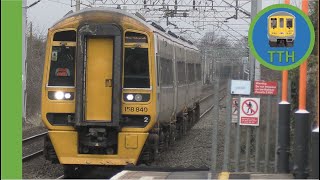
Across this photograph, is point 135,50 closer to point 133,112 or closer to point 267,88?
point 133,112

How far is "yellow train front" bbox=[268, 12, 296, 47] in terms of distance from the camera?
26.6 feet

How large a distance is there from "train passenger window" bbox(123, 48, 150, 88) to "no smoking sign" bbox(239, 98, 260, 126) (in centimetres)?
322

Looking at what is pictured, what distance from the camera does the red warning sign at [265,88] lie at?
29.1ft

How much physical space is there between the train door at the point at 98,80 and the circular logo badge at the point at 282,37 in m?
3.84

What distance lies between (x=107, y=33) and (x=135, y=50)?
0.69 m

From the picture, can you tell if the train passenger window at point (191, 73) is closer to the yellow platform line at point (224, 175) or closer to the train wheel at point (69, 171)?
the train wheel at point (69, 171)

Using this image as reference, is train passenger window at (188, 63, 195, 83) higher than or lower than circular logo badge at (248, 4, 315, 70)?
lower

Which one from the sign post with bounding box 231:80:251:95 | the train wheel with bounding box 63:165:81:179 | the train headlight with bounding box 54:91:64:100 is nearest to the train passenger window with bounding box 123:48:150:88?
the train headlight with bounding box 54:91:64:100

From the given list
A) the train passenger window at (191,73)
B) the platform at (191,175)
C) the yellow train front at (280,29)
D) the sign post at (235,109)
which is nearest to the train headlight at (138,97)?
the platform at (191,175)

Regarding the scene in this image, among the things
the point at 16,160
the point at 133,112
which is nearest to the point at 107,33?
the point at 133,112

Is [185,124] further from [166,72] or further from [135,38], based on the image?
[135,38]

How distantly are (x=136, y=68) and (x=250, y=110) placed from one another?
3.44m

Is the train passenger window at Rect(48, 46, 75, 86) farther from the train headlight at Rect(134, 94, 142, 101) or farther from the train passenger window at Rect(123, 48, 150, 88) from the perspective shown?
the train headlight at Rect(134, 94, 142, 101)

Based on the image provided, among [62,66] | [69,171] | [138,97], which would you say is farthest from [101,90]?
[69,171]
